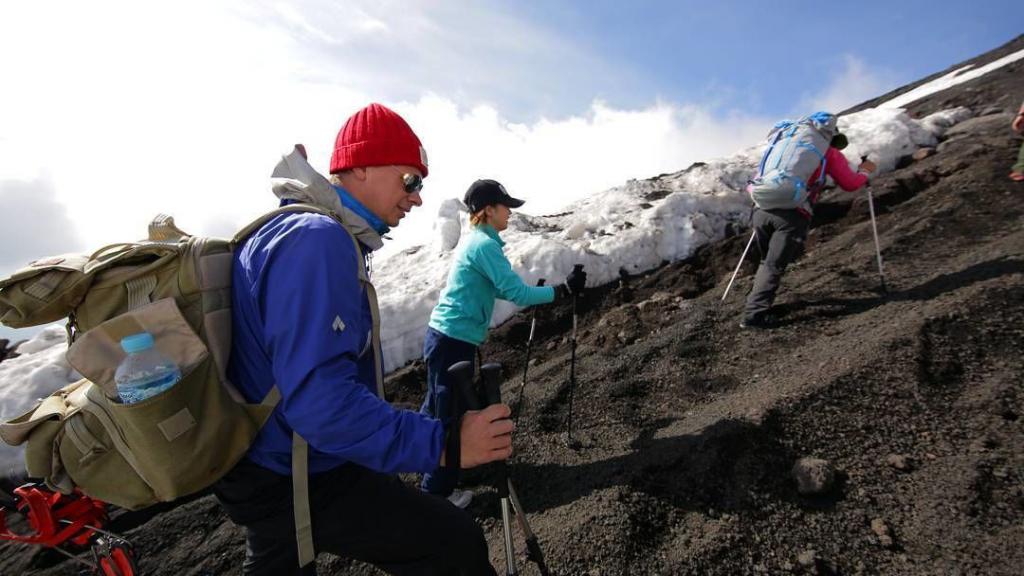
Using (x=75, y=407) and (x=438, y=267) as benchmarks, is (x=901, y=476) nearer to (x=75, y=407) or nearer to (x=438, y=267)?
(x=75, y=407)

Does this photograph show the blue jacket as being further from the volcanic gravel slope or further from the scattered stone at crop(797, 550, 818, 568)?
the scattered stone at crop(797, 550, 818, 568)

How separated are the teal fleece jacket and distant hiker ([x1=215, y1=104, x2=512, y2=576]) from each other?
179 centimetres

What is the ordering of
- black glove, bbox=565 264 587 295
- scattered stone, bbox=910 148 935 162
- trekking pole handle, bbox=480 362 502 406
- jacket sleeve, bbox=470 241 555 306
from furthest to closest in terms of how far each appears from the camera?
1. scattered stone, bbox=910 148 935 162
2. black glove, bbox=565 264 587 295
3. jacket sleeve, bbox=470 241 555 306
4. trekking pole handle, bbox=480 362 502 406

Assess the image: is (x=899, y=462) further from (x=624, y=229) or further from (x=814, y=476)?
(x=624, y=229)

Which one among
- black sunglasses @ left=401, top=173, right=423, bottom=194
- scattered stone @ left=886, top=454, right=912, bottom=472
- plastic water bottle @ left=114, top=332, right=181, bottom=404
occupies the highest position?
black sunglasses @ left=401, top=173, right=423, bottom=194

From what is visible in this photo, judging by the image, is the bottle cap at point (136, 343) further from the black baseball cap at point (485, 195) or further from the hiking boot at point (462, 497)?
the hiking boot at point (462, 497)

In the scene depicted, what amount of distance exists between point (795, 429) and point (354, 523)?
11.6 feet

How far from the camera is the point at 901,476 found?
3.22 metres

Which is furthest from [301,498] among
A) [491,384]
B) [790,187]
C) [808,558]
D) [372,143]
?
[790,187]

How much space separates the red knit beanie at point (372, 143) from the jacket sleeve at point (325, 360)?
65cm

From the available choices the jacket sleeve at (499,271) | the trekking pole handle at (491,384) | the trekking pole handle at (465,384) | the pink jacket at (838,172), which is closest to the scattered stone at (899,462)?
the jacket sleeve at (499,271)

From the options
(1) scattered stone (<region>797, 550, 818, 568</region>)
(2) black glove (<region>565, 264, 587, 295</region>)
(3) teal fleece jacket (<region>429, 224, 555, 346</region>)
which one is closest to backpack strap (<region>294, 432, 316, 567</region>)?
(3) teal fleece jacket (<region>429, 224, 555, 346</region>)

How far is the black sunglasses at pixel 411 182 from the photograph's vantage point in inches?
90.9

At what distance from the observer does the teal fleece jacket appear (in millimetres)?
4152
